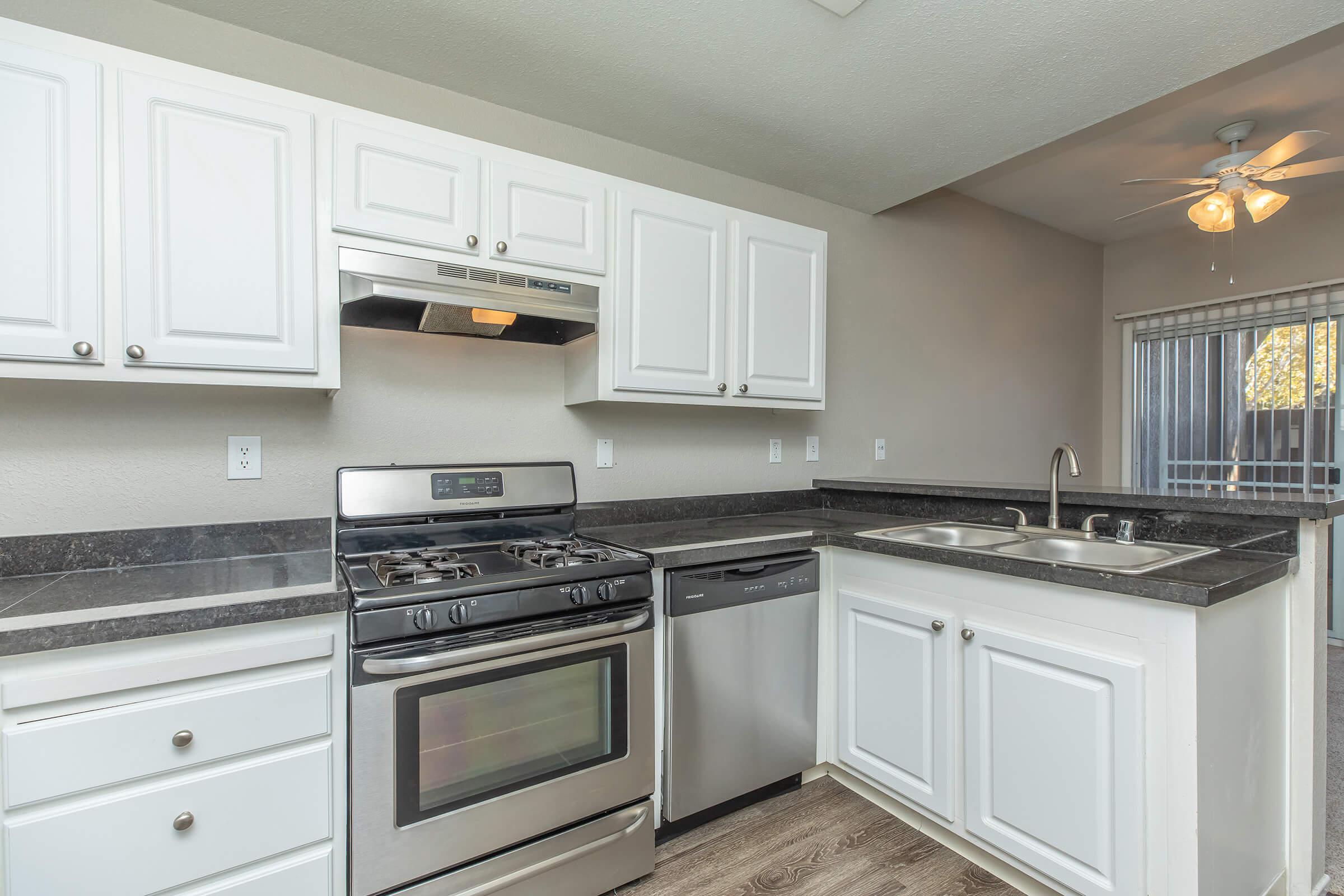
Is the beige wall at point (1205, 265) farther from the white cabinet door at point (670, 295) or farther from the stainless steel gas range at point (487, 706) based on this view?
the stainless steel gas range at point (487, 706)

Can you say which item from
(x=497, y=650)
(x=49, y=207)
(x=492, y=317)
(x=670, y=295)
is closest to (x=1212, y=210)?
(x=670, y=295)

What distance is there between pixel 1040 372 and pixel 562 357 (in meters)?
3.38

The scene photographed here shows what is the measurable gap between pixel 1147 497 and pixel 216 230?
8.76 feet

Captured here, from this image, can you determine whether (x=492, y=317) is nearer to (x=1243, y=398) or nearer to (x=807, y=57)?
(x=807, y=57)

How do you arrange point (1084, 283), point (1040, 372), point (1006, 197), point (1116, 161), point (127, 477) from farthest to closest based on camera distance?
point (1084, 283)
point (1040, 372)
point (1006, 197)
point (1116, 161)
point (127, 477)

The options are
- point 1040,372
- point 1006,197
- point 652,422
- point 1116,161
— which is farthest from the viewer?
point 1040,372

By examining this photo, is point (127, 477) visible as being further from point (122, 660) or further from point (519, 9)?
point (519, 9)

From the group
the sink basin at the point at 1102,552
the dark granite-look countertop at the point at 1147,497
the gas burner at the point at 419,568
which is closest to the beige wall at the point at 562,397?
the gas burner at the point at 419,568

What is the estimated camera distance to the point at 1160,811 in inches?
55.4

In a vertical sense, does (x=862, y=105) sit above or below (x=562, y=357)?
above

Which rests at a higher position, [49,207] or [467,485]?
[49,207]

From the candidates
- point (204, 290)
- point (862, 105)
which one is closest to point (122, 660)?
point (204, 290)

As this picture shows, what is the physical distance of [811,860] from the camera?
1.89 metres

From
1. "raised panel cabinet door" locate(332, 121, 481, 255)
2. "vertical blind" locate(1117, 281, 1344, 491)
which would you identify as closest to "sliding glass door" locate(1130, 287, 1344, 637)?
"vertical blind" locate(1117, 281, 1344, 491)
